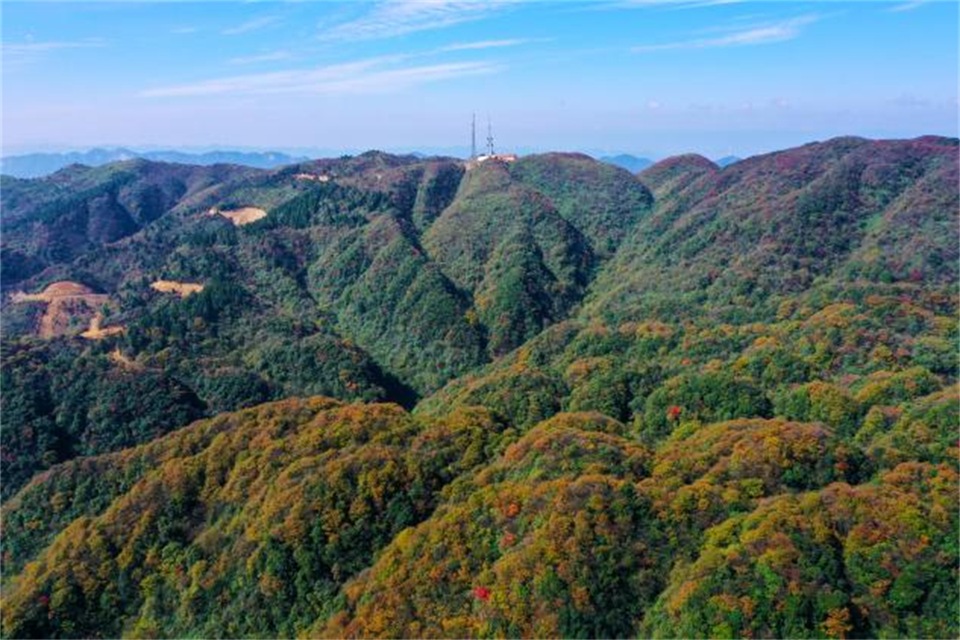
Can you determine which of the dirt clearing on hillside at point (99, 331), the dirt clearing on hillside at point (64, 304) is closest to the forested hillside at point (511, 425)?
the dirt clearing on hillside at point (64, 304)

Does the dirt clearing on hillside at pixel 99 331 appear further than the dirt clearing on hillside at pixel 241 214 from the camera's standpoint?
No

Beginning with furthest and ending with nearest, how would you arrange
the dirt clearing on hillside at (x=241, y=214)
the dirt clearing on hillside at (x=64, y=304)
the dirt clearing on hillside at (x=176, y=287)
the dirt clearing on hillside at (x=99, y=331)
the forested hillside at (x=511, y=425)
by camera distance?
the dirt clearing on hillside at (x=241, y=214) → the dirt clearing on hillside at (x=176, y=287) → the dirt clearing on hillside at (x=64, y=304) → the dirt clearing on hillside at (x=99, y=331) → the forested hillside at (x=511, y=425)

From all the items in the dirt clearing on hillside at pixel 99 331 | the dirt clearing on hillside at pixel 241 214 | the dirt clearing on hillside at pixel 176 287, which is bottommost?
the dirt clearing on hillside at pixel 99 331

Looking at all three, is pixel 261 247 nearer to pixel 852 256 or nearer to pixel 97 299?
pixel 97 299

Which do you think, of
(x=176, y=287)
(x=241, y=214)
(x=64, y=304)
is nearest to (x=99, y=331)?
(x=176, y=287)

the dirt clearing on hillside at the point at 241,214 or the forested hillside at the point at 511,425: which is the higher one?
the dirt clearing on hillside at the point at 241,214

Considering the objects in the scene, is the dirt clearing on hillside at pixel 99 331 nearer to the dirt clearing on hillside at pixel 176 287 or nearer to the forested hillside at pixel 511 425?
the forested hillside at pixel 511 425

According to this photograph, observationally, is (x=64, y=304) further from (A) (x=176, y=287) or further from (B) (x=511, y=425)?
(B) (x=511, y=425)

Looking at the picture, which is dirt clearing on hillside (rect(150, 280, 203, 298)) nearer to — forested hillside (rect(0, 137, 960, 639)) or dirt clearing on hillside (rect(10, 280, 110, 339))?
forested hillside (rect(0, 137, 960, 639))
